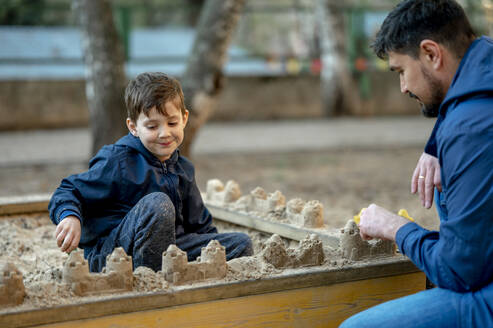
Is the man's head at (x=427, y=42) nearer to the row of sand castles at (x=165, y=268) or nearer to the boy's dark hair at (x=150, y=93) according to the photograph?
the row of sand castles at (x=165, y=268)

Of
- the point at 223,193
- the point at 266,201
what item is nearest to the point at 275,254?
the point at 266,201

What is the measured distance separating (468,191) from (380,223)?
1.43ft

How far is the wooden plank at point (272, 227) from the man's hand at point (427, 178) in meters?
0.51

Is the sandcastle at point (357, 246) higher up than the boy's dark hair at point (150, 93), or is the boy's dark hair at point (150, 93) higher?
Answer: the boy's dark hair at point (150, 93)

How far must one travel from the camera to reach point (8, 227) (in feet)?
13.3

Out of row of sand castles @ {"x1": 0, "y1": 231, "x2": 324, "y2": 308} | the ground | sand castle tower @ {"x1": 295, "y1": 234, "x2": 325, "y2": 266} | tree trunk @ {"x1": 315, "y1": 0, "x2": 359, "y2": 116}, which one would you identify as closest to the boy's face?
row of sand castles @ {"x1": 0, "y1": 231, "x2": 324, "y2": 308}

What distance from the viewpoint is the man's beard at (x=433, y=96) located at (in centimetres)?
229

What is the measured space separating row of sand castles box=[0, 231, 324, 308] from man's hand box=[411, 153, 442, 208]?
1.58 feet

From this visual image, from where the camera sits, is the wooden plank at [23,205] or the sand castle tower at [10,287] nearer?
the sand castle tower at [10,287]

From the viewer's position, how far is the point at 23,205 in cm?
428

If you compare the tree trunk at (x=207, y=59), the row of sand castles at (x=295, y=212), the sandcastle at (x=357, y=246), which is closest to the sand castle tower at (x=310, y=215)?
the row of sand castles at (x=295, y=212)

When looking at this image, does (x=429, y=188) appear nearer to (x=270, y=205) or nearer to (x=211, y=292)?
(x=211, y=292)

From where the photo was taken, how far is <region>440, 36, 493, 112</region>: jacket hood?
216 cm

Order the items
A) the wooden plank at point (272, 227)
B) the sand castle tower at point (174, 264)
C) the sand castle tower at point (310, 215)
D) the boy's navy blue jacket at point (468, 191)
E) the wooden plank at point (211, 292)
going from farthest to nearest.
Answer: the sand castle tower at point (310, 215) → the wooden plank at point (272, 227) → the sand castle tower at point (174, 264) → the wooden plank at point (211, 292) → the boy's navy blue jacket at point (468, 191)
